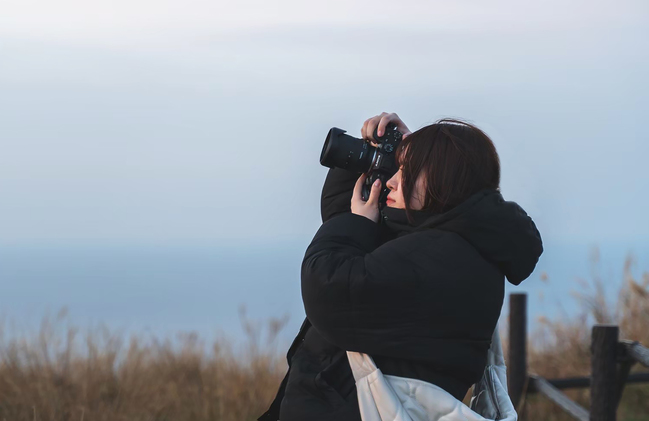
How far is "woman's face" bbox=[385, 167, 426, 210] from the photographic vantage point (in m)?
1.79

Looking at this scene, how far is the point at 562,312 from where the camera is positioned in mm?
6910

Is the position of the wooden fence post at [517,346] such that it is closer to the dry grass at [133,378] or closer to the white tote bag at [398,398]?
the dry grass at [133,378]

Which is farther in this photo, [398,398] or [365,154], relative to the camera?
[365,154]

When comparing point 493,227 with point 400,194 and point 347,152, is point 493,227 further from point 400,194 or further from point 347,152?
point 347,152

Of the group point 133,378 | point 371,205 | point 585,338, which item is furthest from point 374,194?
point 585,338

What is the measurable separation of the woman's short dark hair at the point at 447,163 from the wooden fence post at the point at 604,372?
2.95 meters

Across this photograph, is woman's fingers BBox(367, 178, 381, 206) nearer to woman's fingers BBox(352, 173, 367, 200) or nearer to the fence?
woman's fingers BBox(352, 173, 367, 200)

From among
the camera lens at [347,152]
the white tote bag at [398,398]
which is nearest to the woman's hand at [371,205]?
the camera lens at [347,152]

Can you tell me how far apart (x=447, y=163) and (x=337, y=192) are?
1.37ft

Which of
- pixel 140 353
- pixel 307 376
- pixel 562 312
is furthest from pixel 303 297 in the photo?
pixel 562 312

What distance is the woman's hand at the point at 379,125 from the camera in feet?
6.68

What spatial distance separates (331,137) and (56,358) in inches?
136

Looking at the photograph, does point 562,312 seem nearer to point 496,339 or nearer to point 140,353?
point 140,353

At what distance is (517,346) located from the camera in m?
5.64
